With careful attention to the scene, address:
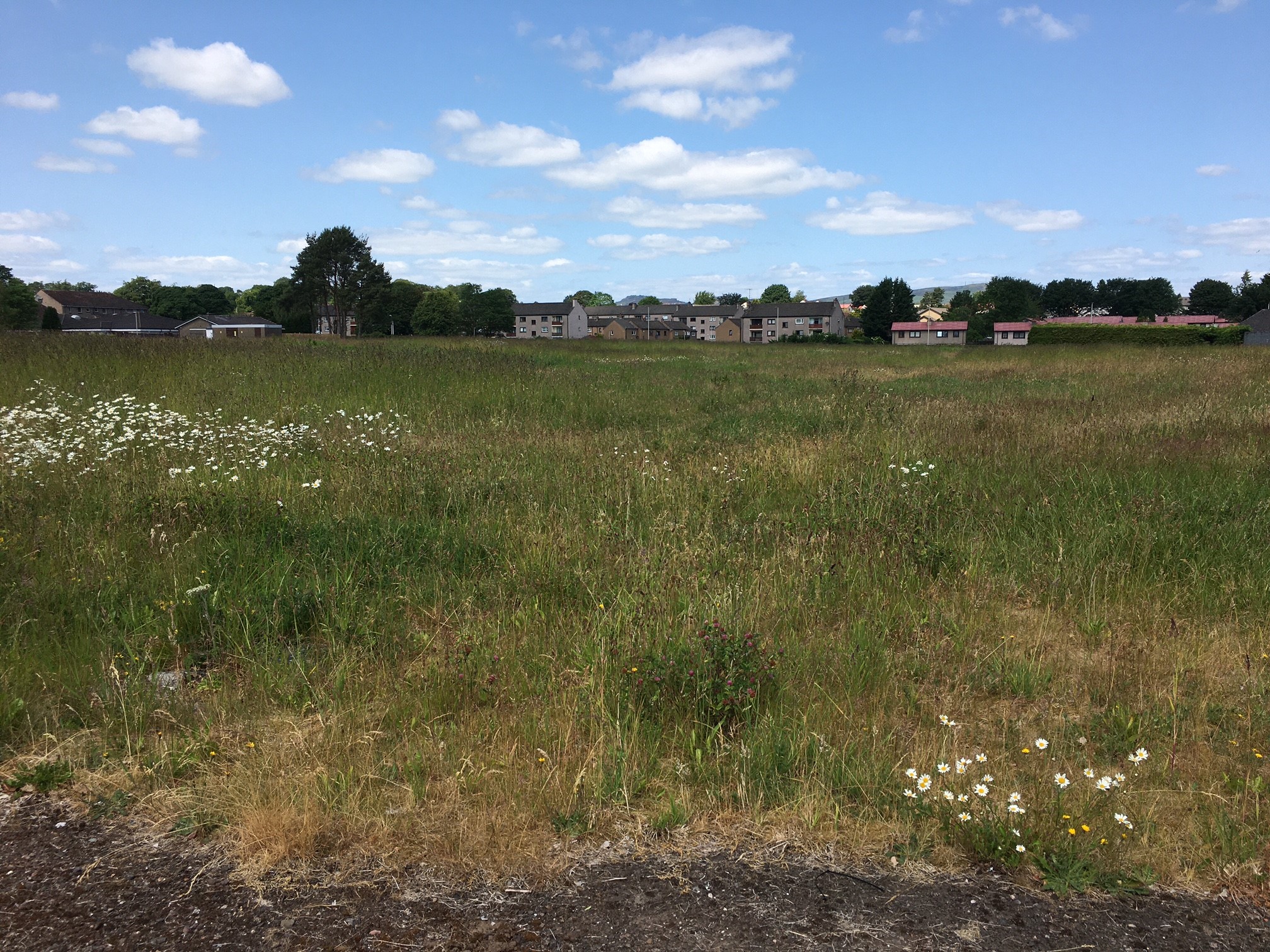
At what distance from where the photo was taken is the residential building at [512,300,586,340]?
126 m

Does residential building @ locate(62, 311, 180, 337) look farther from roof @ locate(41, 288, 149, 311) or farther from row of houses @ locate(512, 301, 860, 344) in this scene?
row of houses @ locate(512, 301, 860, 344)

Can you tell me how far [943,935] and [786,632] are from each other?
6.90ft

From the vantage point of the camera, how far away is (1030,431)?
1023 centimetres

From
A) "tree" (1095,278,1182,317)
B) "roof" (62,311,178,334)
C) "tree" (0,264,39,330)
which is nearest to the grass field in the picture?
"tree" (0,264,39,330)

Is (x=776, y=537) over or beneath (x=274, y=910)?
over

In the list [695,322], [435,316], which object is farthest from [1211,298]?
[435,316]

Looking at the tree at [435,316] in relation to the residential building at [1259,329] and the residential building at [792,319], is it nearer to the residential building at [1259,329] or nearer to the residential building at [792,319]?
the residential building at [792,319]

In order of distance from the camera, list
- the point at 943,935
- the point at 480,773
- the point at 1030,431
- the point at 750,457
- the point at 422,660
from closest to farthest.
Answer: the point at 943,935 < the point at 480,773 < the point at 422,660 < the point at 750,457 < the point at 1030,431

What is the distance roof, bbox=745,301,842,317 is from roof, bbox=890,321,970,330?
75.0 feet

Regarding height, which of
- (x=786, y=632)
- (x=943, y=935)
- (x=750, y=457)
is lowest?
(x=943, y=935)

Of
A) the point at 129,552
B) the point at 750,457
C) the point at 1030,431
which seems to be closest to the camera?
the point at 129,552

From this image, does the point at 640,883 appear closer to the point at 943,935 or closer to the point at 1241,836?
the point at 943,935

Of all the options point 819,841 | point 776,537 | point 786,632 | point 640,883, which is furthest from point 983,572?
point 640,883

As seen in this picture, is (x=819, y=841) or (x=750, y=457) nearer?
(x=819, y=841)
